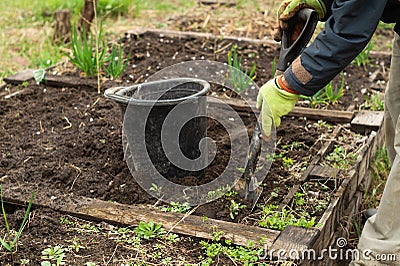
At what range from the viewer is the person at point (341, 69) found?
6.84 feet

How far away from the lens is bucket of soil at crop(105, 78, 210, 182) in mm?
2688

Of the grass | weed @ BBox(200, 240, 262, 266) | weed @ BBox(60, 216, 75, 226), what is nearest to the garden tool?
weed @ BBox(200, 240, 262, 266)

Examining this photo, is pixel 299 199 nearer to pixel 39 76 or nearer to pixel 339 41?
pixel 339 41

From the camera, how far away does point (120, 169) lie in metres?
2.93

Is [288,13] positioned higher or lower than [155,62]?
higher

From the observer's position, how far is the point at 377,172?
130 inches

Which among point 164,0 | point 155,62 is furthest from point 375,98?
point 164,0

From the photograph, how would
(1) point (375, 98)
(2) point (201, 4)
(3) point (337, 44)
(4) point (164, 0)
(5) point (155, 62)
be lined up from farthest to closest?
(4) point (164, 0) < (2) point (201, 4) < (5) point (155, 62) < (1) point (375, 98) < (3) point (337, 44)

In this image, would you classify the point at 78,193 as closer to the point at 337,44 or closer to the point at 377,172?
the point at 337,44

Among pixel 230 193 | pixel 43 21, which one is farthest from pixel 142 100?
pixel 43 21

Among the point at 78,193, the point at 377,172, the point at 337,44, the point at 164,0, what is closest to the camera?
the point at 337,44

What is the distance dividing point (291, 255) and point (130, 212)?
713mm

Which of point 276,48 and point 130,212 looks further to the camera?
point 276,48

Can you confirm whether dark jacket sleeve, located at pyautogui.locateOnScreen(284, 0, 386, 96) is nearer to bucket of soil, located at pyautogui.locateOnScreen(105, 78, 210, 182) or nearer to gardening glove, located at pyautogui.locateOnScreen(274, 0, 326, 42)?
gardening glove, located at pyautogui.locateOnScreen(274, 0, 326, 42)
